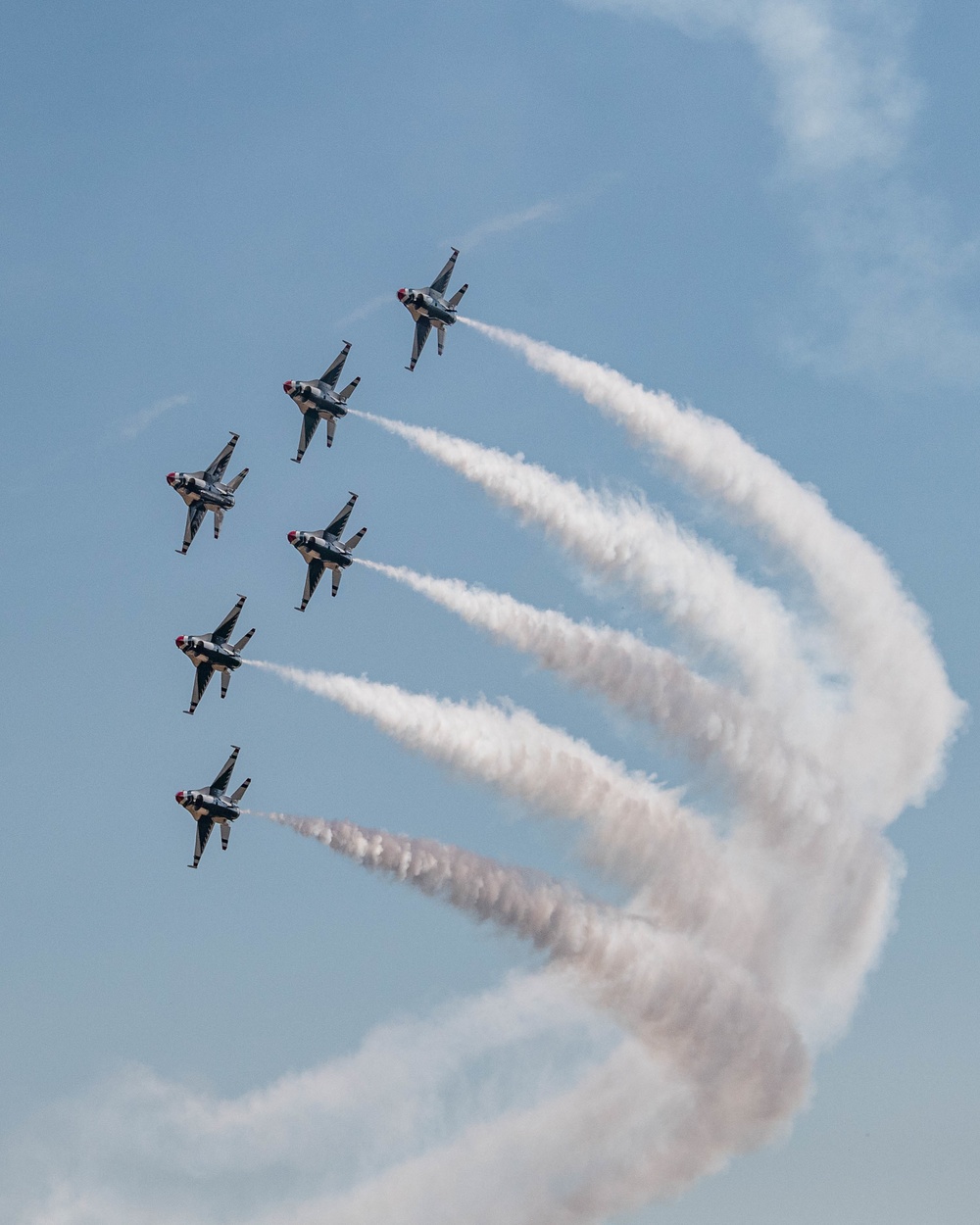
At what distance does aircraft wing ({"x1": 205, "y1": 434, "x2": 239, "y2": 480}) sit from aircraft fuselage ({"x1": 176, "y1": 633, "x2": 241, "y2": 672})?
32.4 feet

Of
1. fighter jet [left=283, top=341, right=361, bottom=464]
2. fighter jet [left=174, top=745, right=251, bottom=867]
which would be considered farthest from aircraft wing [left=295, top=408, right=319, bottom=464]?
fighter jet [left=174, top=745, right=251, bottom=867]

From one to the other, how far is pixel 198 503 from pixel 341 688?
50.3ft

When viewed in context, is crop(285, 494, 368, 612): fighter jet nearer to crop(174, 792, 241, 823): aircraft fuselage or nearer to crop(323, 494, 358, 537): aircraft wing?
crop(323, 494, 358, 537): aircraft wing

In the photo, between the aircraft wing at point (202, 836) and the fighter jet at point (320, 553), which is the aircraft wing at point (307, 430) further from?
the aircraft wing at point (202, 836)

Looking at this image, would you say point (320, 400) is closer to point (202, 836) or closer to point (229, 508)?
point (229, 508)

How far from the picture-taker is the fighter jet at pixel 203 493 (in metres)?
80.4

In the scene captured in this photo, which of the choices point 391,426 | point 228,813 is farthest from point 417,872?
point 391,426

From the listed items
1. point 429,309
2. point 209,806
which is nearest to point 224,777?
point 209,806

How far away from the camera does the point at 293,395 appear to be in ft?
261

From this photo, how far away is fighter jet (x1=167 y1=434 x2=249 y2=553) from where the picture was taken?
80.4 m

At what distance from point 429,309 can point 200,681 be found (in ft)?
68.4

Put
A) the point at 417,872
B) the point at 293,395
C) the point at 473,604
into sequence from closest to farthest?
the point at 417,872, the point at 473,604, the point at 293,395

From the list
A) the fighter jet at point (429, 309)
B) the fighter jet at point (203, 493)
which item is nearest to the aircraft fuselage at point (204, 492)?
the fighter jet at point (203, 493)

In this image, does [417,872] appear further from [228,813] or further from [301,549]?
[301,549]
